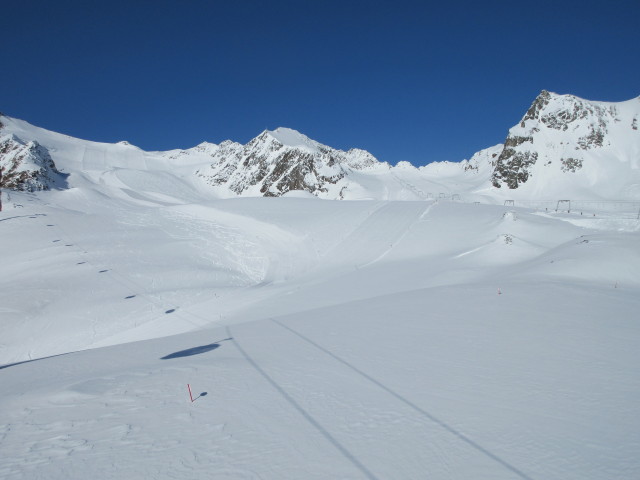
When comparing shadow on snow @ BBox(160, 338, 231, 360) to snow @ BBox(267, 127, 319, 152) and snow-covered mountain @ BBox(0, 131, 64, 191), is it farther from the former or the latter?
snow @ BBox(267, 127, 319, 152)

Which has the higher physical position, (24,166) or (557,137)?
(557,137)

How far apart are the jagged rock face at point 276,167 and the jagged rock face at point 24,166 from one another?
58.5 metres

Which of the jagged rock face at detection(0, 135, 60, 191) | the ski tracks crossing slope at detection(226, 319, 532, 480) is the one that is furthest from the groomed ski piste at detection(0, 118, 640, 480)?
the jagged rock face at detection(0, 135, 60, 191)

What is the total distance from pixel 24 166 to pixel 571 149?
371 feet

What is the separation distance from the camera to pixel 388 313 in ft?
36.5

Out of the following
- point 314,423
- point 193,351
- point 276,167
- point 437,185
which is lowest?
point 193,351

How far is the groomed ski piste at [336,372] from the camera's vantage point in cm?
419

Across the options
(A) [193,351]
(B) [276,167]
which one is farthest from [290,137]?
(A) [193,351]

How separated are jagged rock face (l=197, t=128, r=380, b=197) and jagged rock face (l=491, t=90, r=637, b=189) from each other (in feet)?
147

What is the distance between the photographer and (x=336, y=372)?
6.78 metres

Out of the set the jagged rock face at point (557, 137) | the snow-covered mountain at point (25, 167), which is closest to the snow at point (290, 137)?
the jagged rock face at point (557, 137)

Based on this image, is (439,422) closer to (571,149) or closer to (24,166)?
(24,166)

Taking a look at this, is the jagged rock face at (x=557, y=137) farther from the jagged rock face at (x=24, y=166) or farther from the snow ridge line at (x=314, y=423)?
the jagged rock face at (x=24, y=166)

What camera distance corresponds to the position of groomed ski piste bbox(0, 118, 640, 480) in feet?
13.7
